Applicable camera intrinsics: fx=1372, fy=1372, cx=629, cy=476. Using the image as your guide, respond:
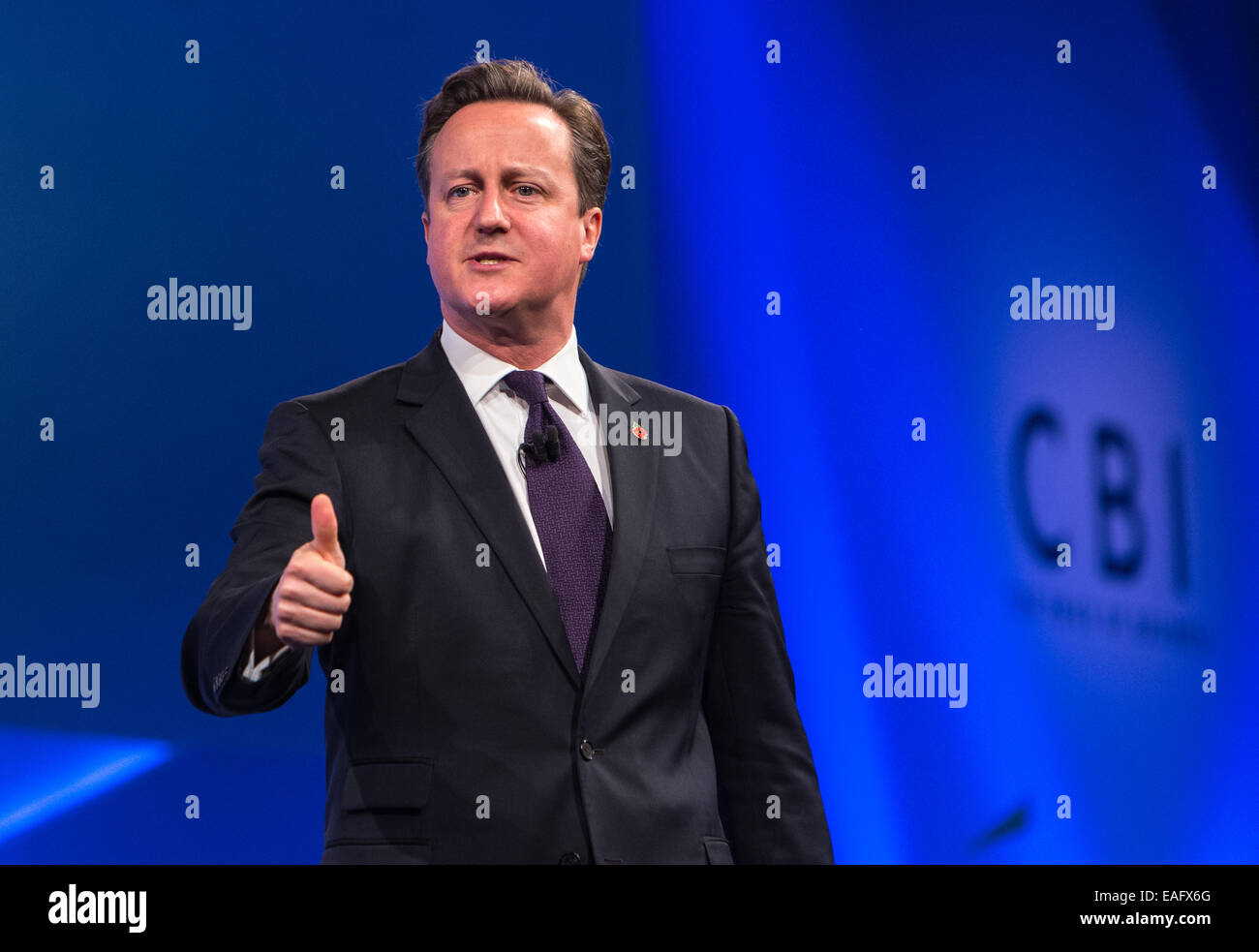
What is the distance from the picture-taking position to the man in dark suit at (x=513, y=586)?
86.0 inches

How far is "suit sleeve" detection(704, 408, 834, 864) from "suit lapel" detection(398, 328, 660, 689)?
24 centimetres

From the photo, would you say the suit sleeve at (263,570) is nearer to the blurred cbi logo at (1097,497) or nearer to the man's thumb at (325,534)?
Result: the man's thumb at (325,534)

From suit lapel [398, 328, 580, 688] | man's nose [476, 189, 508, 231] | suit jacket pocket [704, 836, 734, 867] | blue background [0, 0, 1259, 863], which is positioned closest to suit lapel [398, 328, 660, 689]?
suit lapel [398, 328, 580, 688]

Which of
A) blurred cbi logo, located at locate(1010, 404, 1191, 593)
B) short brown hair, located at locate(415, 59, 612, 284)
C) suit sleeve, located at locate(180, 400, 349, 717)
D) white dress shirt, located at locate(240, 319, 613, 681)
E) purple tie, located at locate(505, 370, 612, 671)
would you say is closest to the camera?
suit sleeve, located at locate(180, 400, 349, 717)

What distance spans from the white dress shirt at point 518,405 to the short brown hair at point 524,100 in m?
0.33

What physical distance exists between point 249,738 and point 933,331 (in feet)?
6.63

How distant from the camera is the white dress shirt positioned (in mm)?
2420

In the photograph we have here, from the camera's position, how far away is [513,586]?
2252mm

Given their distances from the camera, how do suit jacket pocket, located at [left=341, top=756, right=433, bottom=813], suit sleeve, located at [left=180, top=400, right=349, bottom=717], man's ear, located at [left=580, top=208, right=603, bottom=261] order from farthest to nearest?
man's ear, located at [left=580, top=208, right=603, bottom=261]
suit jacket pocket, located at [left=341, top=756, right=433, bottom=813]
suit sleeve, located at [left=180, top=400, right=349, bottom=717]

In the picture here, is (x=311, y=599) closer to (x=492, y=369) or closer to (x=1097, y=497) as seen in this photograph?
(x=492, y=369)

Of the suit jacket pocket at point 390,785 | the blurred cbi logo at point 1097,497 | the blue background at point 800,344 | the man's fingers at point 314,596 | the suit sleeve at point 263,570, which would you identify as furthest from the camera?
the blurred cbi logo at point 1097,497

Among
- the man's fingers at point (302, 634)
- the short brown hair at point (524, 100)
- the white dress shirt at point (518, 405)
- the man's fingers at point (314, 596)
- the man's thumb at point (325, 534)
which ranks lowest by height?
the man's fingers at point (302, 634)

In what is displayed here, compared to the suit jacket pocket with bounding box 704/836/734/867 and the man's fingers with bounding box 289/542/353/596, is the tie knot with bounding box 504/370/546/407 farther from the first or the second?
the suit jacket pocket with bounding box 704/836/734/867

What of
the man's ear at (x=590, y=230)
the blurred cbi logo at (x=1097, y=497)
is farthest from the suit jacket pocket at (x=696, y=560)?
the blurred cbi logo at (x=1097, y=497)
